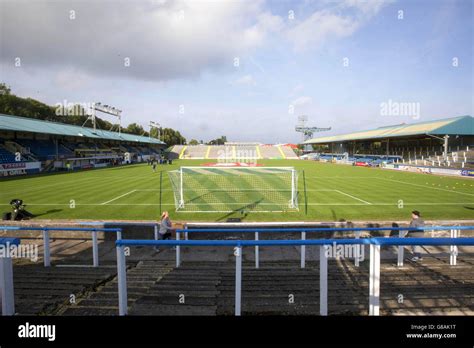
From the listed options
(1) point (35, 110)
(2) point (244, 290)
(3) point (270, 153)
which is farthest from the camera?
(3) point (270, 153)

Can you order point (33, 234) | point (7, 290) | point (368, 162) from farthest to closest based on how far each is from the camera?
point (368, 162) → point (33, 234) → point (7, 290)

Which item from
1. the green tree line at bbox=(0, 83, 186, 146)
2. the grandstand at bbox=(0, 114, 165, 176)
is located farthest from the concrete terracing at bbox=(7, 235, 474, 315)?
the green tree line at bbox=(0, 83, 186, 146)

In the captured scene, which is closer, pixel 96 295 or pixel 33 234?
pixel 96 295

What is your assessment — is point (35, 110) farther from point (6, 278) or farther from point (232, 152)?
point (6, 278)

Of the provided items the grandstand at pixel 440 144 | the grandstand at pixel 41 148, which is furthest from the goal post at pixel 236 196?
the grandstand at pixel 440 144

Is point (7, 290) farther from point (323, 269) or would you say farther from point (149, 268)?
point (323, 269)

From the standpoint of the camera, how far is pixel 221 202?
16.2 metres

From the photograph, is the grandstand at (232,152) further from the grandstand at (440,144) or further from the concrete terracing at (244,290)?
the concrete terracing at (244,290)

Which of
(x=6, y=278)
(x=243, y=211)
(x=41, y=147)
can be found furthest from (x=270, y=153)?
(x=6, y=278)

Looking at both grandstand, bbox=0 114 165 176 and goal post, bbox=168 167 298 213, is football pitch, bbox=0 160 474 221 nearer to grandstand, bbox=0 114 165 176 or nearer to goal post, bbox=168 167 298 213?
goal post, bbox=168 167 298 213

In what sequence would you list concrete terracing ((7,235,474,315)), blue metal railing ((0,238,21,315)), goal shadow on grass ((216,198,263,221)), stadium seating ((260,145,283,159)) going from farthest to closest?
stadium seating ((260,145,283,159)) < goal shadow on grass ((216,198,263,221)) < concrete terracing ((7,235,474,315)) < blue metal railing ((0,238,21,315))
